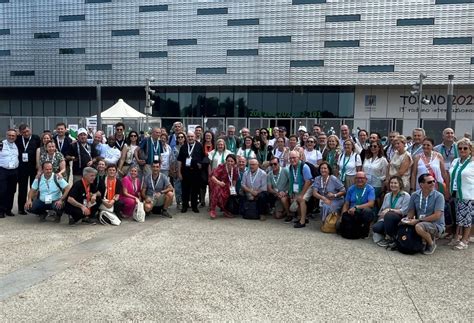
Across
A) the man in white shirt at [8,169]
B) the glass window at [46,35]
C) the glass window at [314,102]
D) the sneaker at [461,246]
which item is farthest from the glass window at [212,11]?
the sneaker at [461,246]

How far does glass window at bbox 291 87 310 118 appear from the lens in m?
37.6

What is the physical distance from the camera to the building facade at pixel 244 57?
34.6 metres

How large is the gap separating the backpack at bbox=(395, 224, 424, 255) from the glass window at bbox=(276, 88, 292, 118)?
32.9 m

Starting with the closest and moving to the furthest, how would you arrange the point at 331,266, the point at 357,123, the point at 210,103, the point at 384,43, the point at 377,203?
the point at 331,266
the point at 377,203
the point at 357,123
the point at 384,43
the point at 210,103

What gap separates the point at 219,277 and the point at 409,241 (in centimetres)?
279

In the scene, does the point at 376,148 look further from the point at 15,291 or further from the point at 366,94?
the point at 366,94

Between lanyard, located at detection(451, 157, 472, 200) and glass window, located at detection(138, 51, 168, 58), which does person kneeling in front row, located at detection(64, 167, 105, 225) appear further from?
glass window, located at detection(138, 51, 168, 58)

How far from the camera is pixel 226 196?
784cm

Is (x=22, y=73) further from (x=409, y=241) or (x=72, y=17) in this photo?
(x=409, y=241)

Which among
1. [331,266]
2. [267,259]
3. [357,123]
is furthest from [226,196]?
[357,123]

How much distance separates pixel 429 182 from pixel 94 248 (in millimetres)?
4838

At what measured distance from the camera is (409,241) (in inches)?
217

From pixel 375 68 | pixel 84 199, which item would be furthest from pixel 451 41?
pixel 84 199

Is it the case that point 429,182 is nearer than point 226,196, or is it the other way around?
point 429,182
